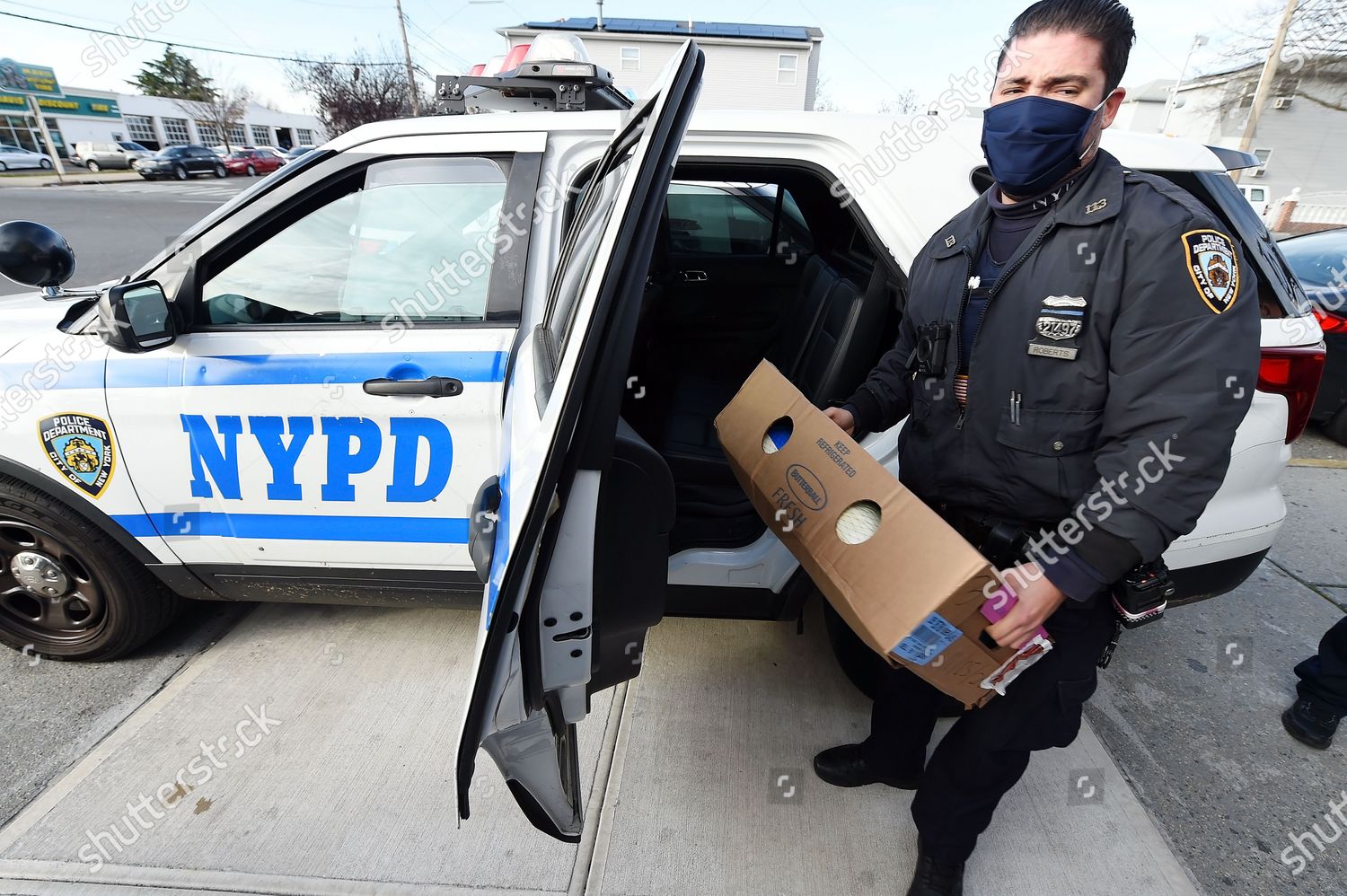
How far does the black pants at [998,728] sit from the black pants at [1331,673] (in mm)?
1270

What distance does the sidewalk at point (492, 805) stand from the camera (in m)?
1.62

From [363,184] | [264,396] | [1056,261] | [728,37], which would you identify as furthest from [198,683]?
[728,37]

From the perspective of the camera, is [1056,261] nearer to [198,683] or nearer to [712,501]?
[712,501]

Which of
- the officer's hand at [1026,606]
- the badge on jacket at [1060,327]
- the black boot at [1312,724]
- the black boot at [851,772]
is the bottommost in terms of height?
the black boot at [1312,724]

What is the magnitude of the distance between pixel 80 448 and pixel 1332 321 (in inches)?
242

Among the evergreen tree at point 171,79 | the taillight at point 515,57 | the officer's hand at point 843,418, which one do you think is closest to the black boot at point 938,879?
the officer's hand at point 843,418

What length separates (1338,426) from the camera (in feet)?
14.2

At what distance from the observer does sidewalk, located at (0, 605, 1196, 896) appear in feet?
5.30

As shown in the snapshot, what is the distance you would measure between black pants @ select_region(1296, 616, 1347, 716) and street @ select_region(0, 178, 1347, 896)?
0.55 feet

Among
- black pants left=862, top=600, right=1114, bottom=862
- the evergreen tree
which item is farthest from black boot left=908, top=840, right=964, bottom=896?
the evergreen tree

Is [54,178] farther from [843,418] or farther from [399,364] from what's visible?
[843,418]

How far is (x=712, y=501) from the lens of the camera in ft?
7.31

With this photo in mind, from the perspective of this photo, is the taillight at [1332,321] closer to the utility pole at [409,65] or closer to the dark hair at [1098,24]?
the dark hair at [1098,24]

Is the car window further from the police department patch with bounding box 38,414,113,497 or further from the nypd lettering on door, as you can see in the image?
the police department patch with bounding box 38,414,113,497
